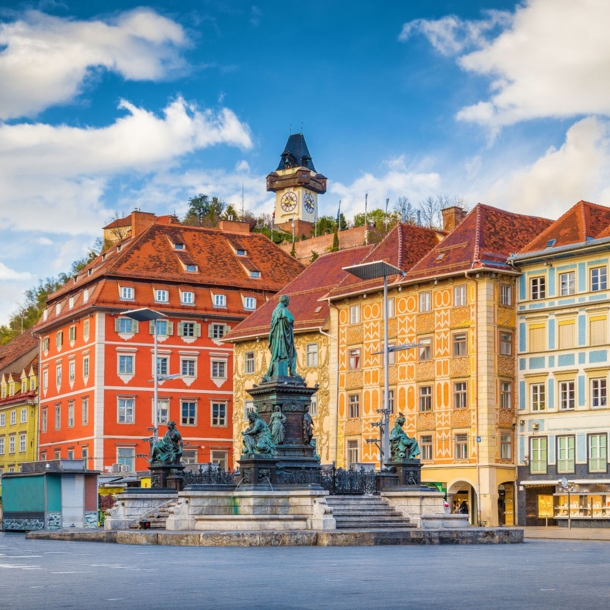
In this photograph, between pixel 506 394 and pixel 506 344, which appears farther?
pixel 506 344

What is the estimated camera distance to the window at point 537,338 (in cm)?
6016

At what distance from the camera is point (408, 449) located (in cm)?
3928

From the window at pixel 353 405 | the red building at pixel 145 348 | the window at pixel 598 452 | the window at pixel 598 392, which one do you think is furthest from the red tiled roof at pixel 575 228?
the red building at pixel 145 348

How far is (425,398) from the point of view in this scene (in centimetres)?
6297

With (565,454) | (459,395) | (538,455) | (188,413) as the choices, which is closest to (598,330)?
(565,454)

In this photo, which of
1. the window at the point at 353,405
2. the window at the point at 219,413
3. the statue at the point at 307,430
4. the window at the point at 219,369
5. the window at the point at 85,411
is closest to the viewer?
the statue at the point at 307,430

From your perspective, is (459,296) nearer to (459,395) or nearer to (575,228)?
(459,395)

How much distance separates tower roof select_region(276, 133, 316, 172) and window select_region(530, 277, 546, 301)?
4577 inches

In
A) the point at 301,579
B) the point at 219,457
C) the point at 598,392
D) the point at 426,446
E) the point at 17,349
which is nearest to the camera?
the point at 301,579

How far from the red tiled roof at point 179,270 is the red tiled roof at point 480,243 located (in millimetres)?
20058

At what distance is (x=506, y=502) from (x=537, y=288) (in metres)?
9.99

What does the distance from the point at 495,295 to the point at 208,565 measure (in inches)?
1613

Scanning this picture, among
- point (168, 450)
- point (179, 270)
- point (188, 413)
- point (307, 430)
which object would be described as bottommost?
point (168, 450)

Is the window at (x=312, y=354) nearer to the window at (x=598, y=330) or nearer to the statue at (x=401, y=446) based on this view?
the window at (x=598, y=330)
